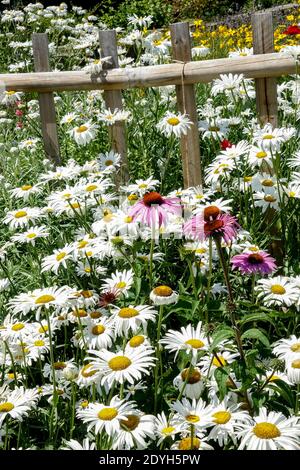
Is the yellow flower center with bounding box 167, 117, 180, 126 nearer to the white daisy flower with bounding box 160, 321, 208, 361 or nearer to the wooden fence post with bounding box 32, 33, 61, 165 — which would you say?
the wooden fence post with bounding box 32, 33, 61, 165

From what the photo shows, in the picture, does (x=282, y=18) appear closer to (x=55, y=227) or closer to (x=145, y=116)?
(x=145, y=116)

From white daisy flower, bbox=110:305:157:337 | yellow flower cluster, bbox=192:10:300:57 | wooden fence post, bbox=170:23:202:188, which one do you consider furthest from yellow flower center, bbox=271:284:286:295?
yellow flower cluster, bbox=192:10:300:57

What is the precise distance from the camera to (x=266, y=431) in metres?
1.63

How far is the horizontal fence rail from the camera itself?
11.6ft

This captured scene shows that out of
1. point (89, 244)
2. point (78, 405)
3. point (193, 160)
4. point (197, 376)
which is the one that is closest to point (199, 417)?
point (197, 376)

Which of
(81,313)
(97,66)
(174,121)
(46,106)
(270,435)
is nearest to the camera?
(270,435)

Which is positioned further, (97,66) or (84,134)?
(97,66)

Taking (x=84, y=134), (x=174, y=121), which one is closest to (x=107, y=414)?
(x=174, y=121)

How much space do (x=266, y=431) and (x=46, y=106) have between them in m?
3.05

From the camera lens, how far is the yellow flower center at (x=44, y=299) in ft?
6.97

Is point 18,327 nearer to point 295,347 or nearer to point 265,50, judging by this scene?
point 295,347

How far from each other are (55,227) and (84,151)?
1.06m

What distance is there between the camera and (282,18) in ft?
35.3

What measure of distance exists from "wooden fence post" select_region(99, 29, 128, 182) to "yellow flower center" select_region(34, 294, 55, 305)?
1789 millimetres
